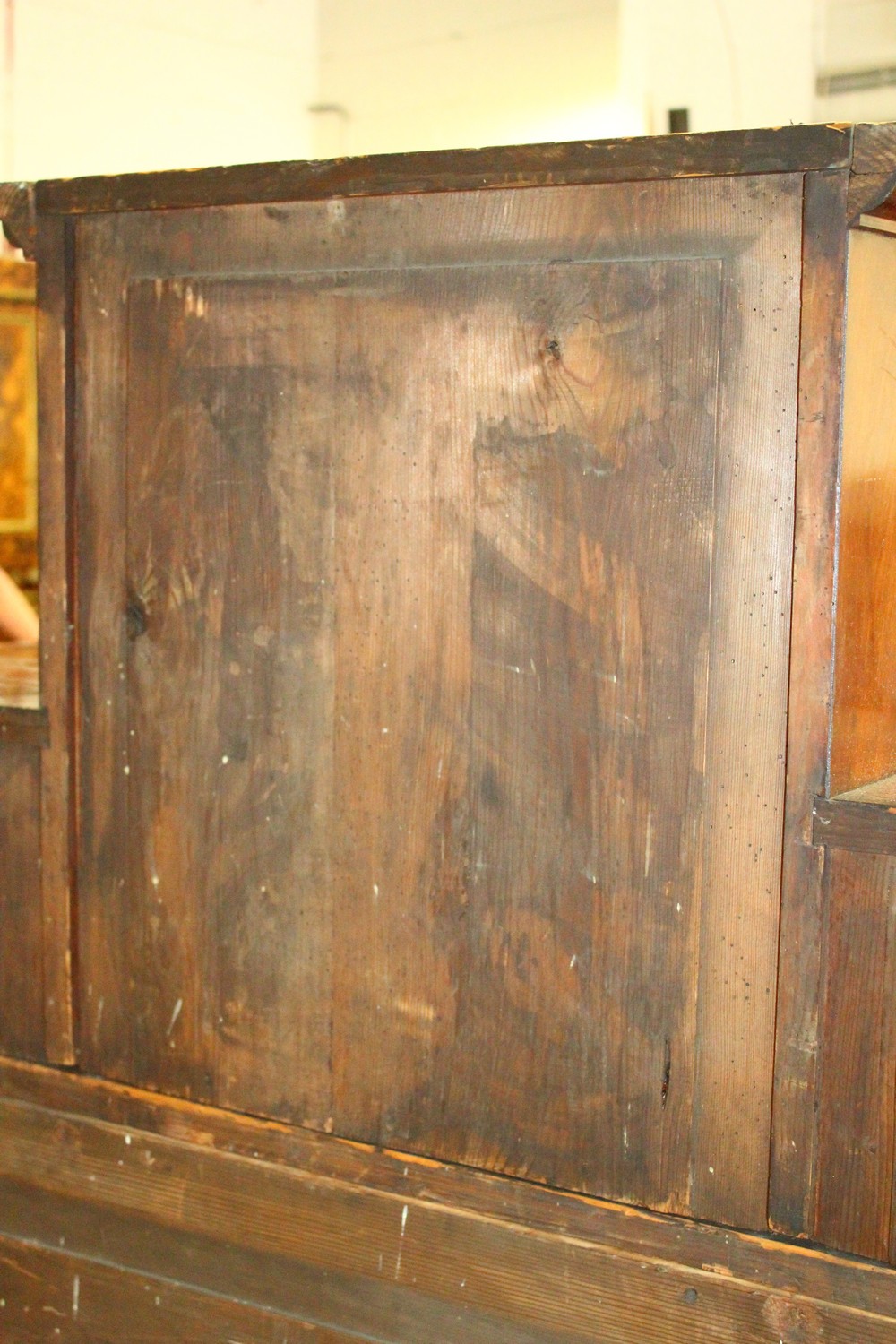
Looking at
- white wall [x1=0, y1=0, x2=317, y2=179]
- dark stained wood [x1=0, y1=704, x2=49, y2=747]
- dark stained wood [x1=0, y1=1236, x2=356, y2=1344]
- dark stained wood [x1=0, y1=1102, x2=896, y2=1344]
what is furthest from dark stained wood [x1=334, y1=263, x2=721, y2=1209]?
white wall [x1=0, y1=0, x2=317, y2=179]

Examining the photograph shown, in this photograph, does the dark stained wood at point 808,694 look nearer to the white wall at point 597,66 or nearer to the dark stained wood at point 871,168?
the dark stained wood at point 871,168

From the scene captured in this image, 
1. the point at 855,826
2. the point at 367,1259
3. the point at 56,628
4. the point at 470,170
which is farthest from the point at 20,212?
the point at 367,1259

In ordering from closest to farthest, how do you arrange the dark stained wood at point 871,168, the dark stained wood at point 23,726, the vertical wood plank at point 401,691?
1. the dark stained wood at point 871,168
2. the vertical wood plank at point 401,691
3. the dark stained wood at point 23,726

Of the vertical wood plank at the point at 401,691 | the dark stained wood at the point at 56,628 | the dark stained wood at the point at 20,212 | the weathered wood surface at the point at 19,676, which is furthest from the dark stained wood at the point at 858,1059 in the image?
the dark stained wood at the point at 20,212

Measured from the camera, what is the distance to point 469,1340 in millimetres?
1896

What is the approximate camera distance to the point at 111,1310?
7.07ft

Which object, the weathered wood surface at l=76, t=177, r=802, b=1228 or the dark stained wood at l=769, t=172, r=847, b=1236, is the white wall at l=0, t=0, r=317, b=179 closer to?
the weathered wood surface at l=76, t=177, r=802, b=1228

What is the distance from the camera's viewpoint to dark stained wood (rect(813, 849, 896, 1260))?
5.40ft

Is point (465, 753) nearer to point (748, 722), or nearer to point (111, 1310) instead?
point (748, 722)

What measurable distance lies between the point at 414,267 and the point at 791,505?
56cm

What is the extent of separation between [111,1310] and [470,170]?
5.56 ft

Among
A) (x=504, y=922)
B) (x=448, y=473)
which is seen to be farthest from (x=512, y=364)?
(x=504, y=922)

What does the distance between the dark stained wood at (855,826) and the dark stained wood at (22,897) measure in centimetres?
115

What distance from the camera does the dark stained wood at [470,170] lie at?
160 centimetres
